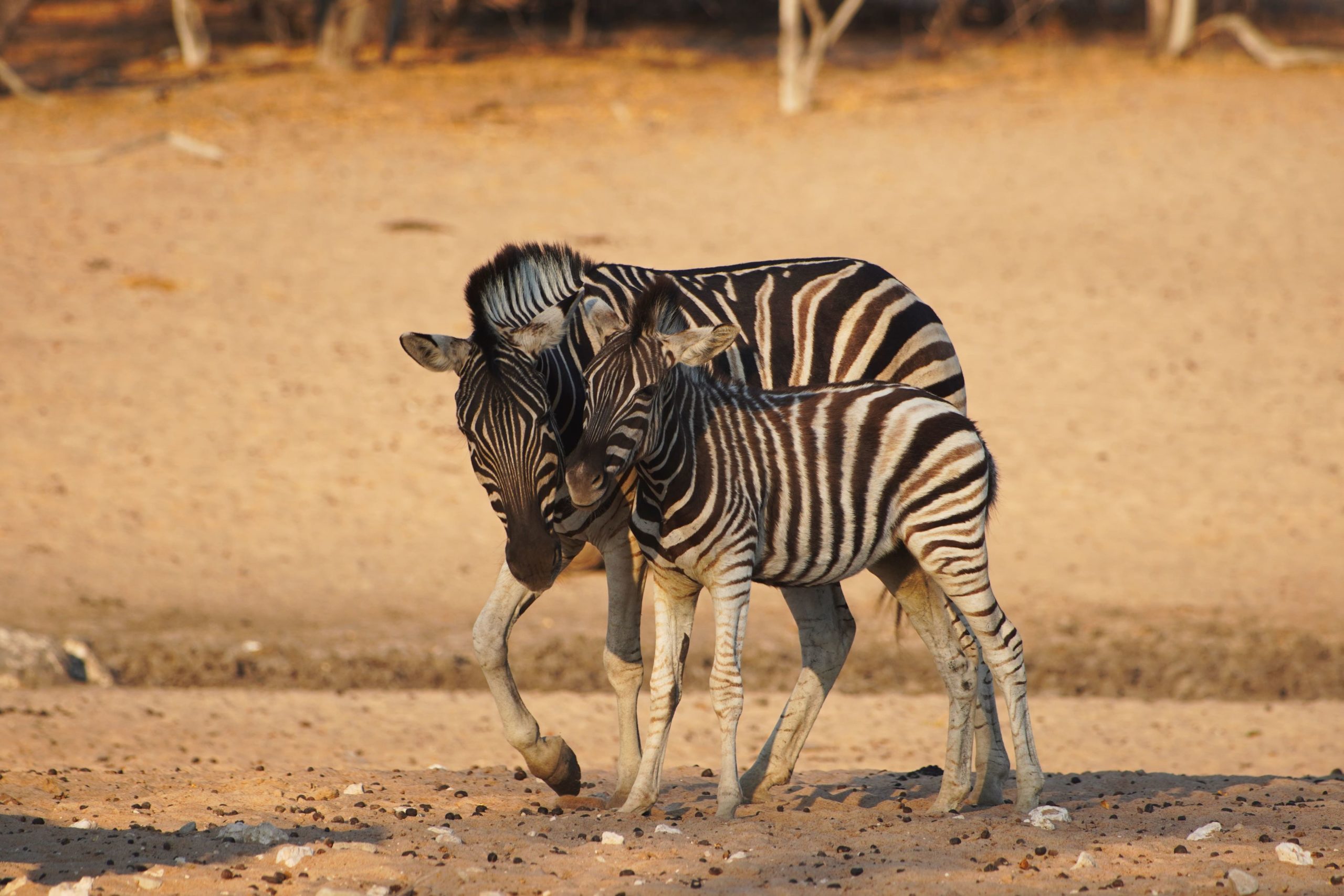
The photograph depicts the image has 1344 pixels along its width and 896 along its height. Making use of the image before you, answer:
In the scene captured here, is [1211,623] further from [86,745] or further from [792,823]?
[86,745]

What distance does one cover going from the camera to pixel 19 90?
24.5 metres

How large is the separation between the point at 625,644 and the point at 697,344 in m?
1.54

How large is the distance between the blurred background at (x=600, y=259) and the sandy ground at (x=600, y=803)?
3.20ft

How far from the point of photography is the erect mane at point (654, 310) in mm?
5828

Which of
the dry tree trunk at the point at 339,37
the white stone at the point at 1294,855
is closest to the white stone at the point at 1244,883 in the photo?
the white stone at the point at 1294,855

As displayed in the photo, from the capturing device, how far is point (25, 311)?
16969mm

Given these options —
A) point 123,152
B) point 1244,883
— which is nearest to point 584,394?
point 1244,883

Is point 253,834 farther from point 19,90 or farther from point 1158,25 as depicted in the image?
point 1158,25

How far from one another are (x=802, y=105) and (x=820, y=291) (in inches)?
715

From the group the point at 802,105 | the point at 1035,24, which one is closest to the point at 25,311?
the point at 802,105

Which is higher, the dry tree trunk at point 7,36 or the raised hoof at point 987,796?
the dry tree trunk at point 7,36

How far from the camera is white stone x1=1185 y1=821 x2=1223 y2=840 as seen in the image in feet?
20.1

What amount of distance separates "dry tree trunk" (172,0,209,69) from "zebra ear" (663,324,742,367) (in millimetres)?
23250

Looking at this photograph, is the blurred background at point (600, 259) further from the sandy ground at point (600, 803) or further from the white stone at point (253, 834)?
the white stone at point (253, 834)
